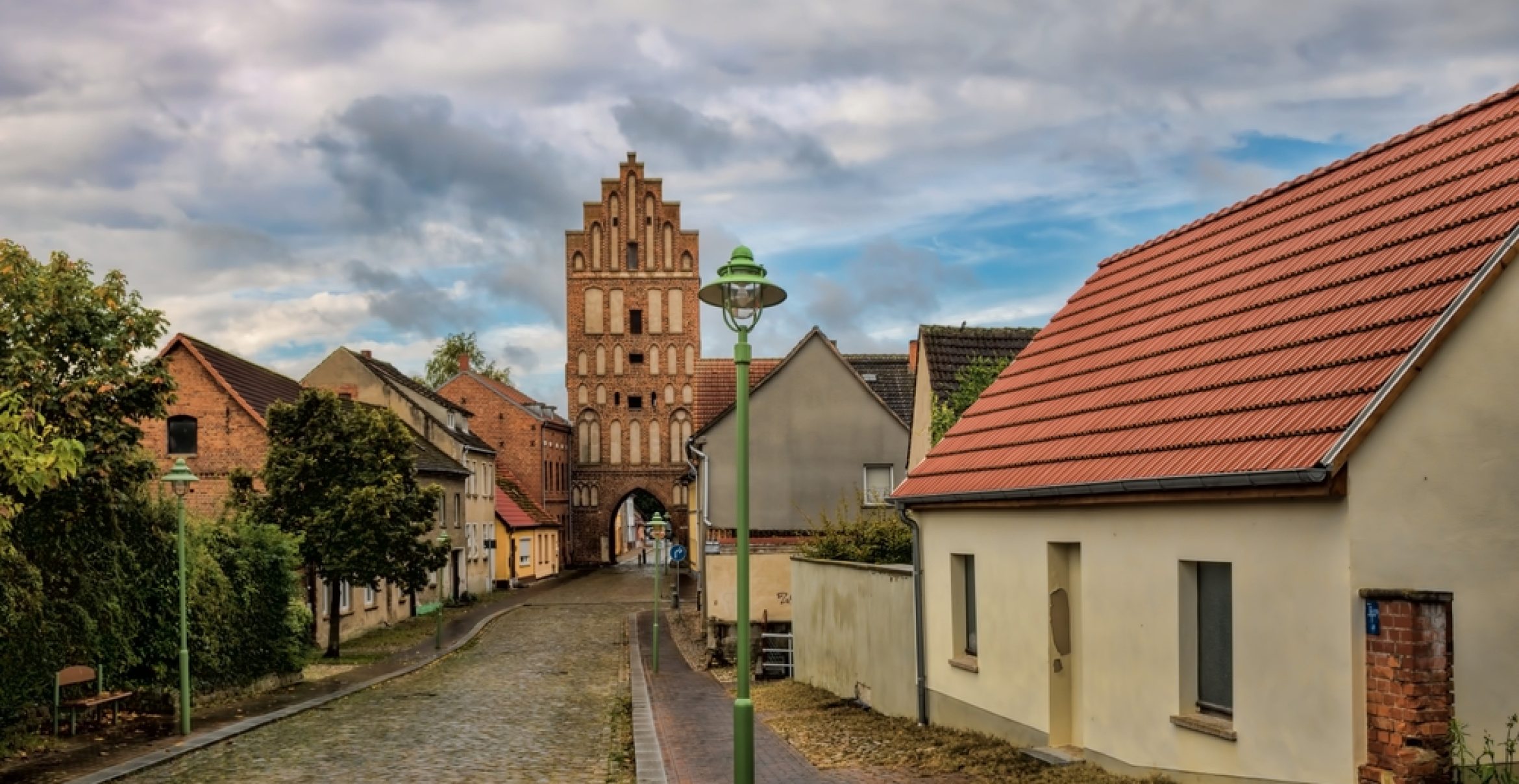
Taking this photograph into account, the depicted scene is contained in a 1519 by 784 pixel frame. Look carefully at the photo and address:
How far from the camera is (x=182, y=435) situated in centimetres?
3438

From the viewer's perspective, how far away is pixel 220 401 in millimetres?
34125

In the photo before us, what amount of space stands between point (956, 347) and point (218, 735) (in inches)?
616

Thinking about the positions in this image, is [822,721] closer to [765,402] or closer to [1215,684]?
[1215,684]

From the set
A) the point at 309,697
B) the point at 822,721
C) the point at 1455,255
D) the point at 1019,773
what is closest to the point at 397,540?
the point at 309,697

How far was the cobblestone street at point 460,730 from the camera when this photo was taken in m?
14.8

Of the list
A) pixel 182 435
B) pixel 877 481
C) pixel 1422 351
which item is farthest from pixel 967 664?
pixel 182 435

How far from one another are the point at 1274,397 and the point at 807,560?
13181mm

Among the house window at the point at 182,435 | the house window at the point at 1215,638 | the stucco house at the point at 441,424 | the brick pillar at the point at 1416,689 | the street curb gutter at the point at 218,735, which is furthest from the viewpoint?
the stucco house at the point at 441,424

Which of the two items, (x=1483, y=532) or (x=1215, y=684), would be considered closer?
(x=1483, y=532)

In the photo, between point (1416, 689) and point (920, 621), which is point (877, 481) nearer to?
point (920, 621)

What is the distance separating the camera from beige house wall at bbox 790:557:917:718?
16.8 meters

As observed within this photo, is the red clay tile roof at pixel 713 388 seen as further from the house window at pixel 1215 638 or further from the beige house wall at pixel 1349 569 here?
the house window at pixel 1215 638

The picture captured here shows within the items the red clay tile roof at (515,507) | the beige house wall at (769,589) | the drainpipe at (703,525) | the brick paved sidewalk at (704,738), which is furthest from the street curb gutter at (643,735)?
the red clay tile roof at (515,507)

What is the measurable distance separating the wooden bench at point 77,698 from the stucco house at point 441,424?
28954mm
